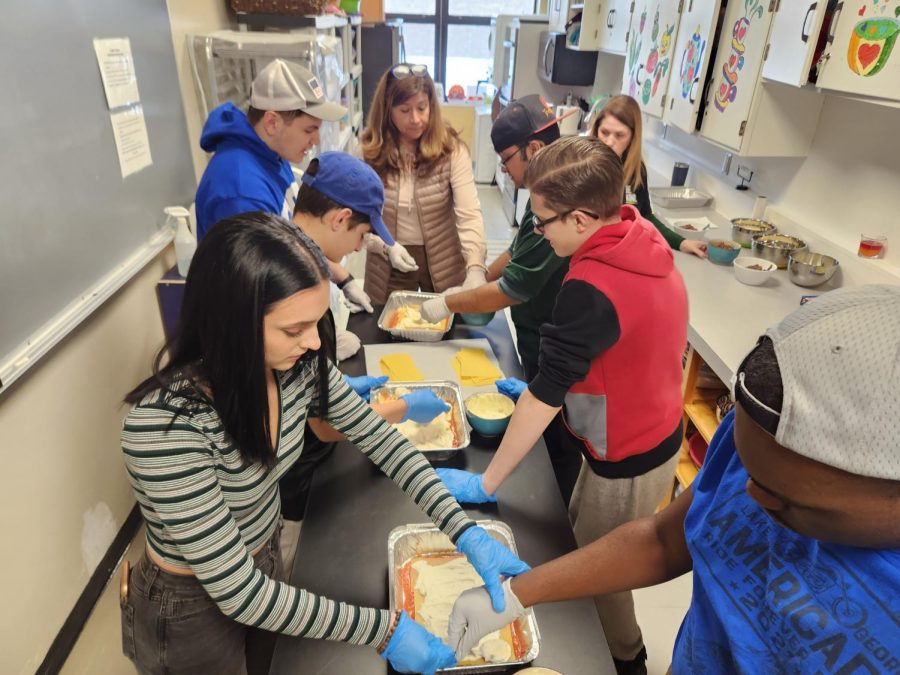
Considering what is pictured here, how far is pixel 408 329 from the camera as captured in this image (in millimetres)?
1881

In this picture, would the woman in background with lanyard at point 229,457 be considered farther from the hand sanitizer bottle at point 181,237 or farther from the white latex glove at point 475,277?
the hand sanitizer bottle at point 181,237

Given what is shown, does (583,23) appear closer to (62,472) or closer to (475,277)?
(475,277)

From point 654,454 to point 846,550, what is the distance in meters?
0.77

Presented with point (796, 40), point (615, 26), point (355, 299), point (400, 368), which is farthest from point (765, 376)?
point (615, 26)

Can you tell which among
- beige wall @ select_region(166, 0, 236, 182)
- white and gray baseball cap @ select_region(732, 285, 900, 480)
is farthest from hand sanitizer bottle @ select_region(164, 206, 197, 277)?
white and gray baseball cap @ select_region(732, 285, 900, 480)

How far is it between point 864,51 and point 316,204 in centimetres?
174

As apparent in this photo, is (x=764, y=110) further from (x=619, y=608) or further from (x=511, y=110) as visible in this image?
(x=619, y=608)

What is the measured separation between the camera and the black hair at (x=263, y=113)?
→ 1.80 m

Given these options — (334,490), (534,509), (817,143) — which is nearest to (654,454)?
(534,509)

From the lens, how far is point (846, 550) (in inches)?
22.9

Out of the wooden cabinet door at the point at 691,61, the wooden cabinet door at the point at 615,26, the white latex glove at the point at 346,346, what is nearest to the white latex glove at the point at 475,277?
the white latex glove at the point at 346,346

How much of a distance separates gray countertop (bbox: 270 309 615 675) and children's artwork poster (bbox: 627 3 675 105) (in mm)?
2675

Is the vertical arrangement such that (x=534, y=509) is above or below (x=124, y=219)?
below

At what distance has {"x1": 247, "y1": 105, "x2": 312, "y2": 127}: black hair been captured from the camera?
1.80 meters
